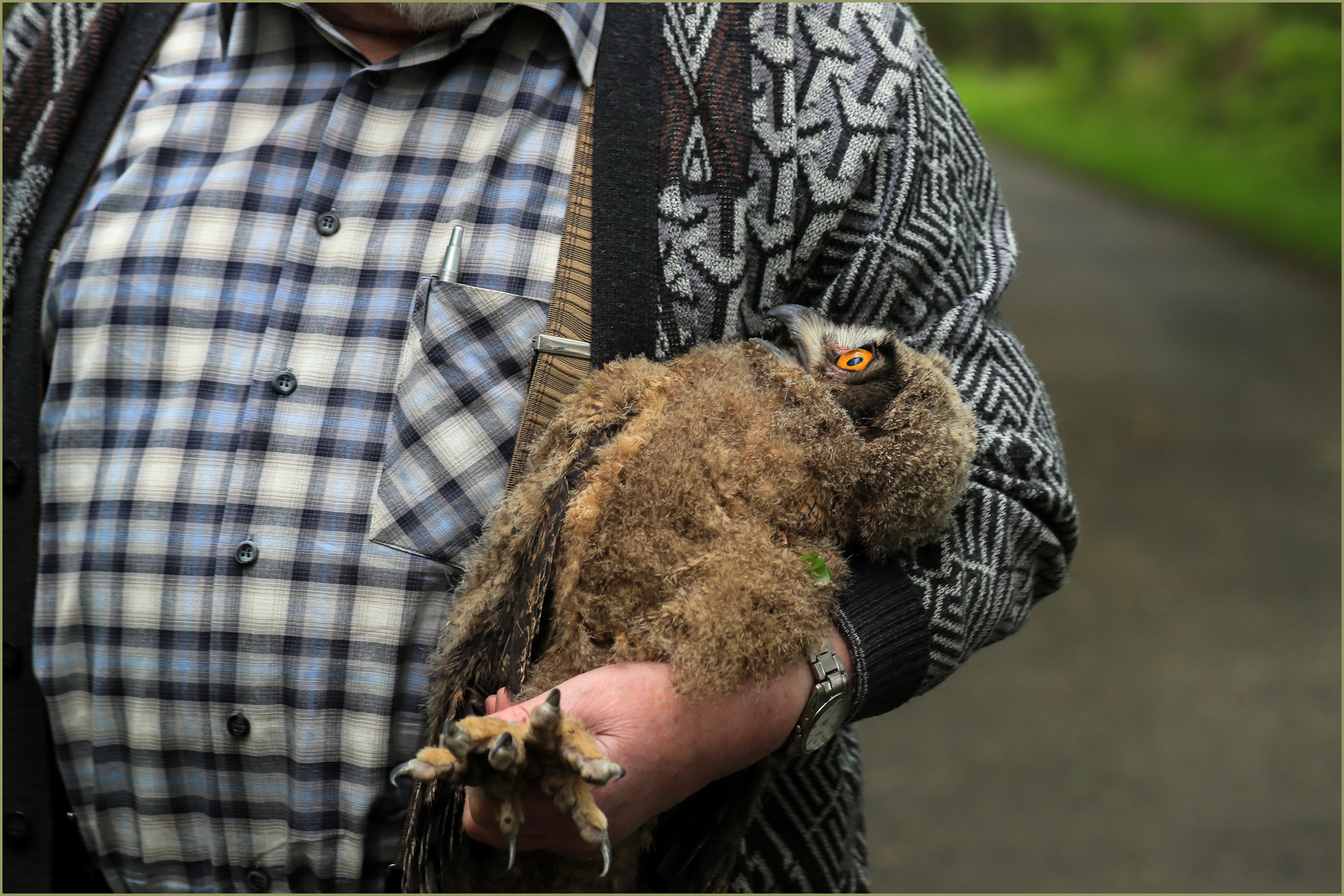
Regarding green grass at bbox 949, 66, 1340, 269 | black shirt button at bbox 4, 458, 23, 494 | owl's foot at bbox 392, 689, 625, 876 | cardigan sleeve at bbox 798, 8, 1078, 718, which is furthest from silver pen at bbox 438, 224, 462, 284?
green grass at bbox 949, 66, 1340, 269

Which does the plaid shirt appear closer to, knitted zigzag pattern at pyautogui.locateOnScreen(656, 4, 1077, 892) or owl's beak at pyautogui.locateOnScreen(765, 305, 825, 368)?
knitted zigzag pattern at pyautogui.locateOnScreen(656, 4, 1077, 892)

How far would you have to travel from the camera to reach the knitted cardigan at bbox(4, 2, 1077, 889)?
5.66 feet

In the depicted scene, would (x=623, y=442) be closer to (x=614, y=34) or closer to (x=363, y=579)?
(x=363, y=579)

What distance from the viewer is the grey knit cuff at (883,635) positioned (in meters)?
1.68

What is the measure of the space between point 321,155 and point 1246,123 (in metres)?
14.6

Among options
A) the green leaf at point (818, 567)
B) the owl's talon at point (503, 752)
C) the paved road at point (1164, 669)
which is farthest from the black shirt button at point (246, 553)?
the paved road at point (1164, 669)

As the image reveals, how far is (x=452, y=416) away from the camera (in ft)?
5.57

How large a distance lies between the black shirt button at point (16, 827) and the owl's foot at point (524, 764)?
35.9 inches

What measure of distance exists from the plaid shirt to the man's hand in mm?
307

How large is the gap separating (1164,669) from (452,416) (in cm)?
514

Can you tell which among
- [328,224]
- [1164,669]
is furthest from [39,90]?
[1164,669]

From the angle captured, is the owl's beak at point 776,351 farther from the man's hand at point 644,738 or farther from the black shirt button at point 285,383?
the black shirt button at point 285,383

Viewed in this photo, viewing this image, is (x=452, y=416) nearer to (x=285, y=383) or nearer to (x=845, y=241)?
(x=285, y=383)

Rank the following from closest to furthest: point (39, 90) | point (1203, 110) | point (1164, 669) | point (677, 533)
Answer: point (677, 533) → point (39, 90) → point (1164, 669) → point (1203, 110)
